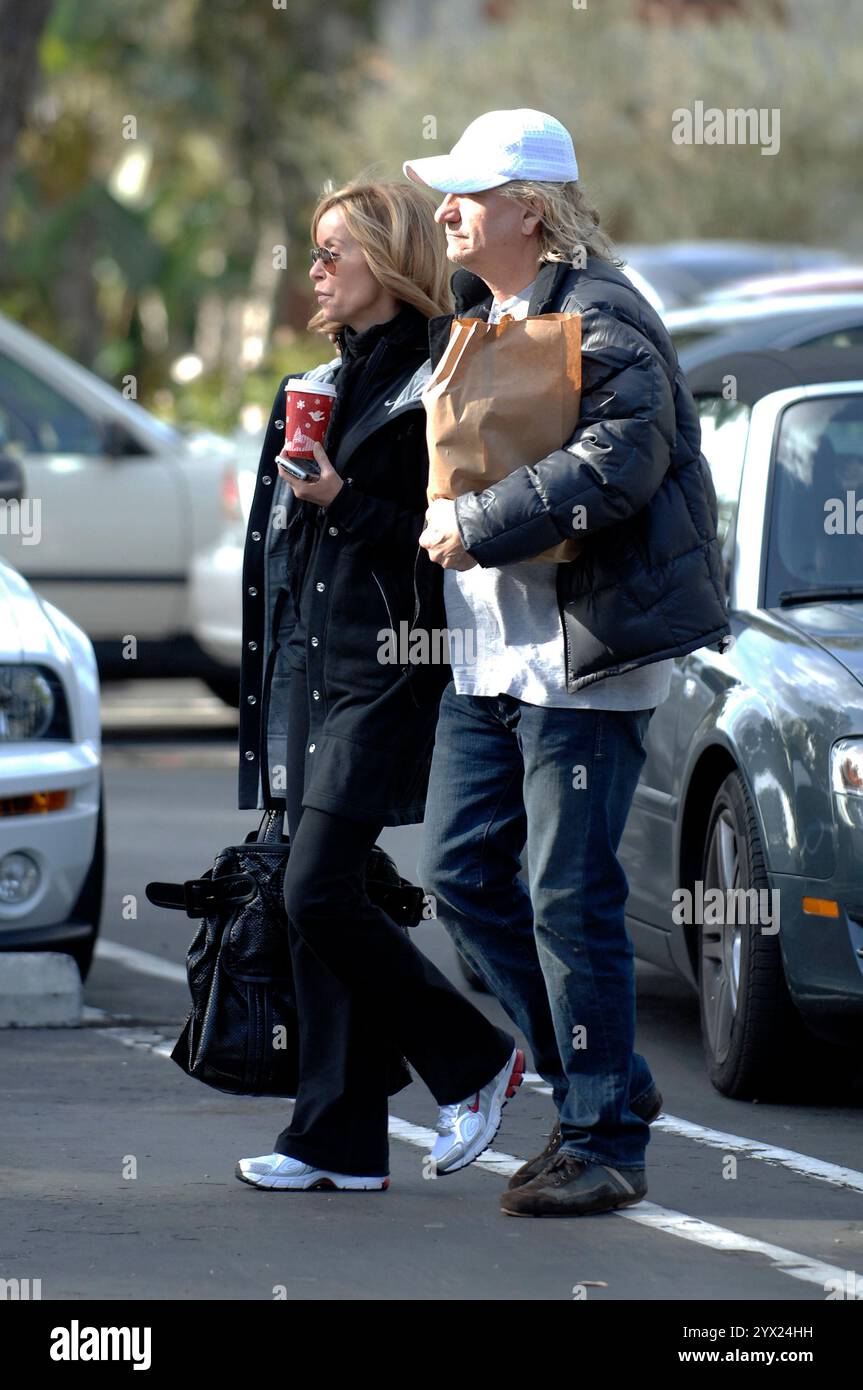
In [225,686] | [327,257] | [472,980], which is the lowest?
[472,980]

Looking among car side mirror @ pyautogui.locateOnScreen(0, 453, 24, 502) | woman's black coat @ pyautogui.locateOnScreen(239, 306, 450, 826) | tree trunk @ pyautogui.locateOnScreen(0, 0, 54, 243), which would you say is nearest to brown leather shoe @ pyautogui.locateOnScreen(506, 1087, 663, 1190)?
woman's black coat @ pyautogui.locateOnScreen(239, 306, 450, 826)

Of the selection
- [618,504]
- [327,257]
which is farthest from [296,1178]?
[327,257]

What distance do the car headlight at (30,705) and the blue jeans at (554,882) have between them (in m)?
2.07

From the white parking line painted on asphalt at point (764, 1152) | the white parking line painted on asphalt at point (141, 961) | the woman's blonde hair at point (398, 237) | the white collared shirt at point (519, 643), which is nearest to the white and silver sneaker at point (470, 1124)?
the white parking line painted on asphalt at point (764, 1152)

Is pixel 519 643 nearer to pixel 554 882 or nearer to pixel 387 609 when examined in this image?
pixel 387 609

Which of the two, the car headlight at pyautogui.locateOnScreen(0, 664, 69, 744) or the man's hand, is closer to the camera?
the man's hand

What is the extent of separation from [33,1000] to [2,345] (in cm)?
637

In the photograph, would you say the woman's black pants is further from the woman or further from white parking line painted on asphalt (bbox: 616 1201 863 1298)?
white parking line painted on asphalt (bbox: 616 1201 863 1298)

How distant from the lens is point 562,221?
462cm

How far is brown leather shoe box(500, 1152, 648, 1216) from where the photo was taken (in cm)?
473

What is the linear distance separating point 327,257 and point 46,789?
7.17 ft

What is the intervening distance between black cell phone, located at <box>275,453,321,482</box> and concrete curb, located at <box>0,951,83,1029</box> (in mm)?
2290
